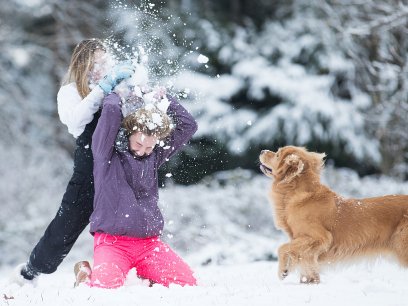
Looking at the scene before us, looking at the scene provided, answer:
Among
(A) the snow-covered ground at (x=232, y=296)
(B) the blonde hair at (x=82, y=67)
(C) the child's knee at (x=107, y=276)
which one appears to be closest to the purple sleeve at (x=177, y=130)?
(B) the blonde hair at (x=82, y=67)

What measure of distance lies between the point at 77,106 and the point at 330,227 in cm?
213

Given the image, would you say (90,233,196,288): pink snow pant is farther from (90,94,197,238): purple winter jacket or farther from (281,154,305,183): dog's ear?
(281,154,305,183): dog's ear

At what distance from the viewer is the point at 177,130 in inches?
191

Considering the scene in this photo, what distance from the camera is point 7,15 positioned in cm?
1388

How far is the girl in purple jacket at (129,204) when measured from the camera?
432 cm

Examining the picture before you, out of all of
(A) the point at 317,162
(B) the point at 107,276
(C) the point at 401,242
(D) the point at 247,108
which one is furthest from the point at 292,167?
(D) the point at 247,108

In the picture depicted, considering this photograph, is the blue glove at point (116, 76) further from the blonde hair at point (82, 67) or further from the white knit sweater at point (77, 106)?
the blonde hair at point (82, 67)

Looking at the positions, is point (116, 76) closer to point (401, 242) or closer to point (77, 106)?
point (77, 106)

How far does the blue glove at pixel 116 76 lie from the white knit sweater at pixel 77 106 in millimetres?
47

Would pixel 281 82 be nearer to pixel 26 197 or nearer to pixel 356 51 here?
pixel 356 51

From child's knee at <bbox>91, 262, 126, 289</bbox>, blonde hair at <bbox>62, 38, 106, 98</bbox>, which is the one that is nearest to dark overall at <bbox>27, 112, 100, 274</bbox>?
blonde hair at <bbox>62, 38, 106, 98</bbox>

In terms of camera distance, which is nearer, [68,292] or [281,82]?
[68,292]

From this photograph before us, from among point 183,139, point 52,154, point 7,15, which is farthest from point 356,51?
point 183,139

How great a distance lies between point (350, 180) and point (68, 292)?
8.39 m
